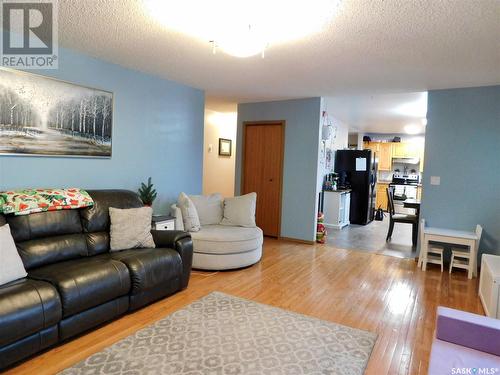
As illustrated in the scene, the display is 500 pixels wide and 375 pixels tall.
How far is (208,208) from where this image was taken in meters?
4.39

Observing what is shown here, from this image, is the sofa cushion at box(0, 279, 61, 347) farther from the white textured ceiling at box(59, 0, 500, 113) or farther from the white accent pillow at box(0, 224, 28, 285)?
the white textured ceiling at box(59, 0, 500, 113)

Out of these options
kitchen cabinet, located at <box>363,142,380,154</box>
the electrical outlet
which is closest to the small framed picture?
the electrical outlet

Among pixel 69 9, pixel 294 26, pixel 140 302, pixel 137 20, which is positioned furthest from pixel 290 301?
pixel 69 9

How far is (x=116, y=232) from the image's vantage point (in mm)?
3018

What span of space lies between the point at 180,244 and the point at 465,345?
2.30 metres

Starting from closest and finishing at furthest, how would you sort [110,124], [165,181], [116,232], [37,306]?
[37,306]
[116,232]
[110,124]
[165,181]

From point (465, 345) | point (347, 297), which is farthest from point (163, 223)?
point (465, 345)

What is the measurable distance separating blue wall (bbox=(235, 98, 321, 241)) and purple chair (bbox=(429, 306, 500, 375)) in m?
3.57

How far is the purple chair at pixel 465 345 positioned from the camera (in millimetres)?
1530

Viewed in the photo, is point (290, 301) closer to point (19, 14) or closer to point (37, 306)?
point (37, 306)

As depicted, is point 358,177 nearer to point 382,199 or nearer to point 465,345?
point 382,199

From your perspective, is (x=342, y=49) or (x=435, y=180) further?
(x=435, y=180)

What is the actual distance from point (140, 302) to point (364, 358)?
1.77 m

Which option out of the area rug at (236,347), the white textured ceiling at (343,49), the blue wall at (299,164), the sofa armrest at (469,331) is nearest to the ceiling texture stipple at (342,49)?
the white textured ceiling at (343,49)
